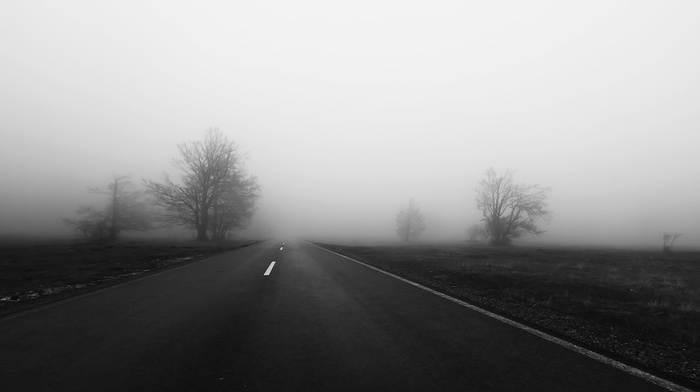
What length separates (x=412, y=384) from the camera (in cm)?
278

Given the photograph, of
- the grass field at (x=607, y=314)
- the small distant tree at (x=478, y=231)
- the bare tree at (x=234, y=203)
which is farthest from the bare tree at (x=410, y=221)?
the grass field at (x=607, y=314)

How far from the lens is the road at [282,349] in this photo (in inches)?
111

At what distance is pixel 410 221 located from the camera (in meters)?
67.2

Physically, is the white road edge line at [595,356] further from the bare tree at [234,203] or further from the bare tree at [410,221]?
the bare tree at [410,221]

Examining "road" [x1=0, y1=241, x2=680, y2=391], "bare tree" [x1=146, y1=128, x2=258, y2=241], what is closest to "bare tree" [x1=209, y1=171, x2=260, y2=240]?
"bare tree" [x1=146, y1=128, x2=258, y2=241]

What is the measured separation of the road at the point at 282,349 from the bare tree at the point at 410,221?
2441 inches

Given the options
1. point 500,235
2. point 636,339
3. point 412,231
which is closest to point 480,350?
point 636,339

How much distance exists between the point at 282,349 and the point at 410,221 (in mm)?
65314

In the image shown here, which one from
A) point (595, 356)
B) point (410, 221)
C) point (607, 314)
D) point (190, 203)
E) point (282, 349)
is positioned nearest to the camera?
point (595, 356)

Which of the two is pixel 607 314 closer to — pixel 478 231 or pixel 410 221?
pixel 478 231

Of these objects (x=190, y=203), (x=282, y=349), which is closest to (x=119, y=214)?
(x=190, y=203)

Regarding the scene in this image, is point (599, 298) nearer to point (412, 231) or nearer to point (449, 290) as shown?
point (449, 290)

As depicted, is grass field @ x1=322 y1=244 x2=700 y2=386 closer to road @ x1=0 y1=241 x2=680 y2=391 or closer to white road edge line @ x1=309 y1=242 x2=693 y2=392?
white road edge line @ x1=309 y1=242 x2=693 y2=392

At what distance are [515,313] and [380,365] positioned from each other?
11.3 feet
